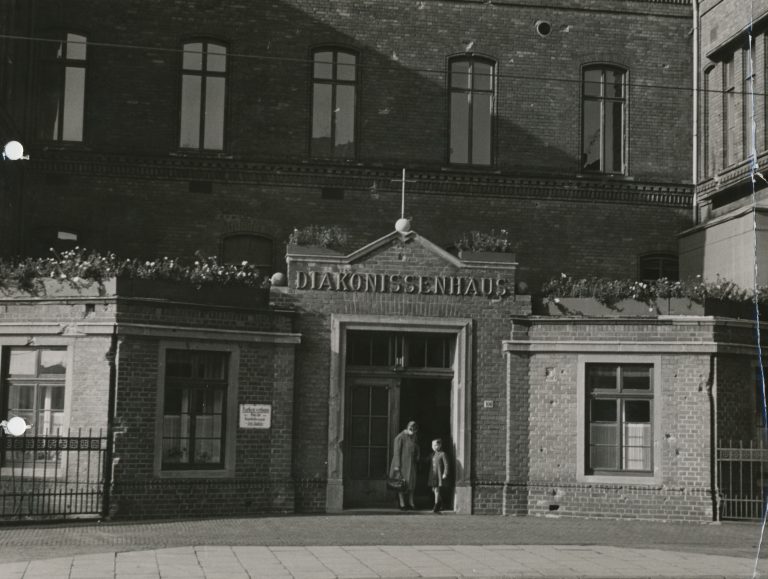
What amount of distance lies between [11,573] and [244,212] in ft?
44.1

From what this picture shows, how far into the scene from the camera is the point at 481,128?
26.2m

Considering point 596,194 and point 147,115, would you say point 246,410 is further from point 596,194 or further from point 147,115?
point 596,194

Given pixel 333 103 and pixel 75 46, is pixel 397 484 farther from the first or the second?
pixel 75 46

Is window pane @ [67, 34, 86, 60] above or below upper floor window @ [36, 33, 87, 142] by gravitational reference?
above

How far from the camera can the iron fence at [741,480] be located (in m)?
19.6

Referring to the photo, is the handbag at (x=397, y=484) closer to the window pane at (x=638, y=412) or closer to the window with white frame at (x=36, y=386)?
the window pane at (x=638, y=412)

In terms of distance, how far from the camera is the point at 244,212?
2497cm

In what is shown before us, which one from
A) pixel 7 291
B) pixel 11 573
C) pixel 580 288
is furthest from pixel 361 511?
pixel 11 573

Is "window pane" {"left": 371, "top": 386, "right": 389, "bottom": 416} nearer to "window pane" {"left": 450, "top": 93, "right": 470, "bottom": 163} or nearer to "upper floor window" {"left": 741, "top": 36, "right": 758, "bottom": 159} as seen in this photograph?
"window pane" {"left": 450, "top": 93, "right": 470, "bottom": 163}

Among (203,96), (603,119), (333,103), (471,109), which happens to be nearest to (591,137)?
(603,119)

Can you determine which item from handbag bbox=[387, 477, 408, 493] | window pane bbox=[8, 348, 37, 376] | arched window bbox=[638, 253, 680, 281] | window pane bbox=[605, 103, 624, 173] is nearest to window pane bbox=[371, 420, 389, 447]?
handbag bbox=[387, 477, 408, 493]

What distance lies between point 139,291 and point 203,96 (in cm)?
796

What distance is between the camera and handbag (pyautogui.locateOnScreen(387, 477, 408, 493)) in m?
20.2

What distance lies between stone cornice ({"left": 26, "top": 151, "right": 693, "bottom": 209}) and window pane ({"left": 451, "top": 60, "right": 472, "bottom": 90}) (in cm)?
216
